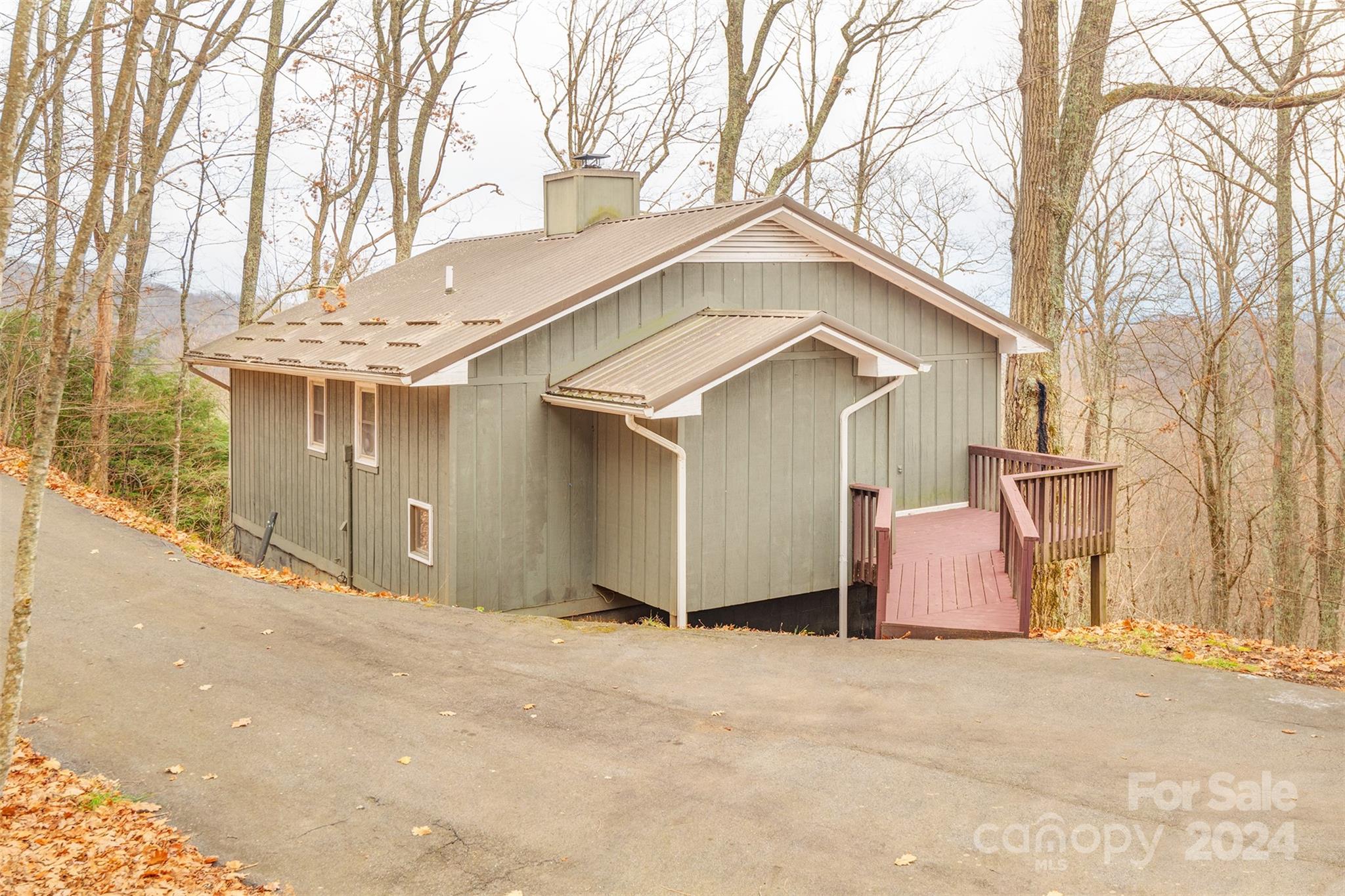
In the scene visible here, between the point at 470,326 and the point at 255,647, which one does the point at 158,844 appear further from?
the point at 470,326

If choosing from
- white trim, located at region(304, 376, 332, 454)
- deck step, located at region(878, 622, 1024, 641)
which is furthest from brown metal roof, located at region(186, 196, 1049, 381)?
deck step, located at region(878, 622, 1024, 641)

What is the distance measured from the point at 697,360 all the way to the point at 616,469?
162cm

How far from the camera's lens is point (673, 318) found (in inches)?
466

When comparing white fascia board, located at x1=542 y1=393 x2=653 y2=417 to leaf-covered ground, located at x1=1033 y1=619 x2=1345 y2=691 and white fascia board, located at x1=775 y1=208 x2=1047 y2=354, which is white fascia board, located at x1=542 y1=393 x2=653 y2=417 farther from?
leaf-covered ground, located at x1=1033 y1=619 x2=1345 y2=691

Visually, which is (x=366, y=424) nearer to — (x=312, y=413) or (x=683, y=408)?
(x=312, y=413)

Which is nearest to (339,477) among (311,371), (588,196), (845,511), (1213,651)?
(311,371)

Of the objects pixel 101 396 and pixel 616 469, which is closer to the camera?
pixel 616 469

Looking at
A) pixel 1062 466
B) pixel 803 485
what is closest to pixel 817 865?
pixel 803 485

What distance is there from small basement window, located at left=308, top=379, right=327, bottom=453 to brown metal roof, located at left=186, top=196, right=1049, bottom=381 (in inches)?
20.5

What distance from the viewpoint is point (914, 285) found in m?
13.5

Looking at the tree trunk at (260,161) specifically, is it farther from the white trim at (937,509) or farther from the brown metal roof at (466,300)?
the white trim at (937,509)

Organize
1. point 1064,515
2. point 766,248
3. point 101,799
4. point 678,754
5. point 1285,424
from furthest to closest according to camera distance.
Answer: point 1285,424
point 766,248
point 1064,515
point 678,754
point 101,799

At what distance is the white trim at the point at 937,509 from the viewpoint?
13555mm

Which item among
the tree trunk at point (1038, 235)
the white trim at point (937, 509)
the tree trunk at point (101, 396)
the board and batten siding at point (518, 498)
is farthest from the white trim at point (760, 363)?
the tree trunk at point (101, 396)
